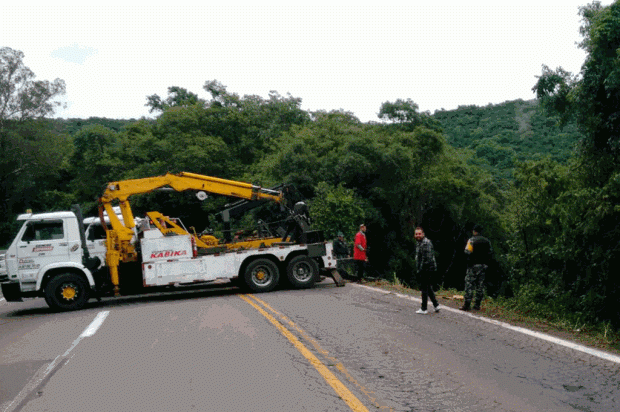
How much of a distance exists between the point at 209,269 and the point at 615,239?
32.1 ft

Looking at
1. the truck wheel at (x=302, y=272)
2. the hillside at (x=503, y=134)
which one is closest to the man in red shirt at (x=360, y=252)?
the truck wheel at (x=302, y=272)

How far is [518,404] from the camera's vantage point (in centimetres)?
546

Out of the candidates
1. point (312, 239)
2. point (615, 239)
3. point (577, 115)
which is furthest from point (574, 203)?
point (312, 239)

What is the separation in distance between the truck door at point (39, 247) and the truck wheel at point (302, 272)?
5.95 m

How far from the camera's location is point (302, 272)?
16.7 meters

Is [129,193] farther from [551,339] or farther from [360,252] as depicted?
[551,339]

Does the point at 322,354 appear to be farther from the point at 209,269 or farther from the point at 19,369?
the point at 209,269

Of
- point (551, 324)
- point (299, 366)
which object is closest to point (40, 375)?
point (299, 366)

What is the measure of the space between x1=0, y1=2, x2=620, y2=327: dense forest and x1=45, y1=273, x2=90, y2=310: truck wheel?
1051 centimetres

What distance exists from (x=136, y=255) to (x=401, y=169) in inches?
683

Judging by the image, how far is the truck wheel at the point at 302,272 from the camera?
16.4m

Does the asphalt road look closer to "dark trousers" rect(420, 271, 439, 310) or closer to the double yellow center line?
the double yellow center line

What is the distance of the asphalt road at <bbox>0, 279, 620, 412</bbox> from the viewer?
5.76 meters

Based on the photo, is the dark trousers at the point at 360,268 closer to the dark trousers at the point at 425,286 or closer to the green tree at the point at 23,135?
the dark trousers at the point at 425,286
